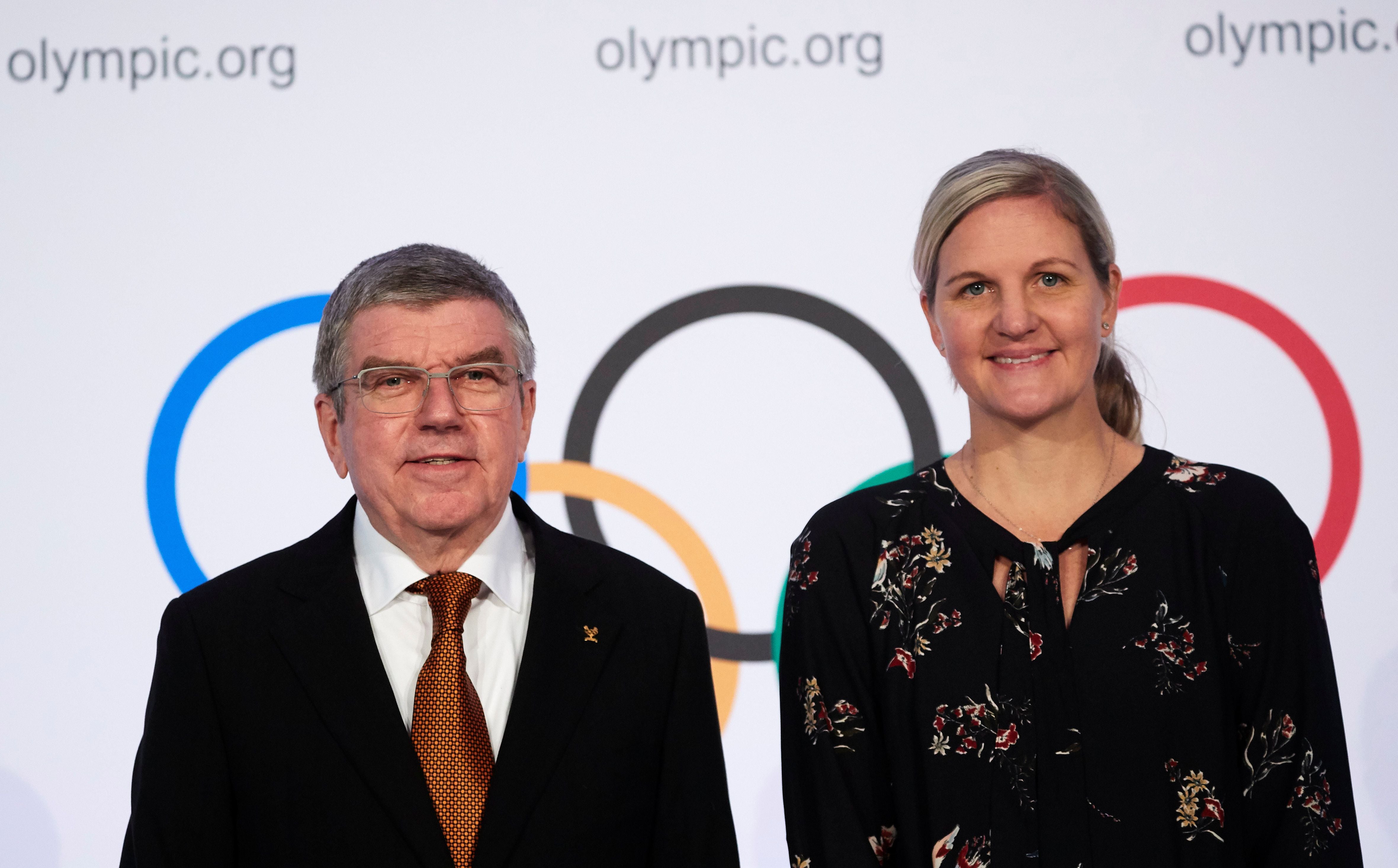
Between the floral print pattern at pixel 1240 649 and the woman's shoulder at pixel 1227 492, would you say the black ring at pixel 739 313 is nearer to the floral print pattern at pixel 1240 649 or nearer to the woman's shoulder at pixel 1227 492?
the woman's shoulder at pixel 1227 492

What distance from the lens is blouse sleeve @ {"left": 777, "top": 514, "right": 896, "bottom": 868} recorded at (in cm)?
186

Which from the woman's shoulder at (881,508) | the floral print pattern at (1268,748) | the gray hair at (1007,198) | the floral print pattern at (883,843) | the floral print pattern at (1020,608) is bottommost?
the floral print pattern at (883,843)

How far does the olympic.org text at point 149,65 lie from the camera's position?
11.2 ft

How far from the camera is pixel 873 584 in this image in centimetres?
194

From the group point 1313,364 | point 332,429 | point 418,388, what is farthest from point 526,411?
point 1313,364

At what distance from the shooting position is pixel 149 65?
3420 millimetres

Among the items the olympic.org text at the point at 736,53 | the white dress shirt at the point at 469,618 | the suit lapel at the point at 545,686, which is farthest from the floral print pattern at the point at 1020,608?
the olympic.org text at the point at 736,53

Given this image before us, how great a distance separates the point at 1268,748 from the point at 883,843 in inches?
22.1

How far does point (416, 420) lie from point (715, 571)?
151cm

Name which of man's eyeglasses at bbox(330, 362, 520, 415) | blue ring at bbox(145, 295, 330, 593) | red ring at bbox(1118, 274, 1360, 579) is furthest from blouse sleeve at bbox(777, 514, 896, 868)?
blue ring at bbox(145, 295, 330, 593)

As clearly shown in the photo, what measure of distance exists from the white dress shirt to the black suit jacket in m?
0.04

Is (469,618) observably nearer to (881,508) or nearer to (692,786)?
(692,786)

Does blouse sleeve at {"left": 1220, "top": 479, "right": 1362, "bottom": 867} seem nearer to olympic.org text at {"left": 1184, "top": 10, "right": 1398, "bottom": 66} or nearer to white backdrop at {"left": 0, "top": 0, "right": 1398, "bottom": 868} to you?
white backdrop at {"left": 0, "top": 0, "right": 1398, "bottom": 868}

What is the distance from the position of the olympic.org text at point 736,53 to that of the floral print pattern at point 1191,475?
172cm
